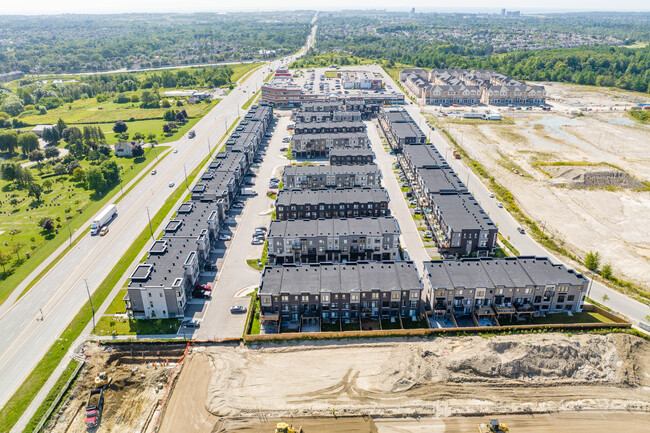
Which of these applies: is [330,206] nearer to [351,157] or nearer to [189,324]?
[351,157]

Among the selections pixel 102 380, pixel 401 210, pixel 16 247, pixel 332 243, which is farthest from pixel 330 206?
pixel 16 247

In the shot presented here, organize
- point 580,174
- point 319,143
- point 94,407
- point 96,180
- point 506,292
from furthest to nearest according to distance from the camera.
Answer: point 319,143 < point 580,174 < point 96,180 < point 506,292 < point 94,407

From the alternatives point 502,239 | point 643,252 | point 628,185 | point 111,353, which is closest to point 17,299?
point 111,353

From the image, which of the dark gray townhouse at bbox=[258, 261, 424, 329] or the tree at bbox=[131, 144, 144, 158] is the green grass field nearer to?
the tree at bbox=[131, 144, 144, 158]

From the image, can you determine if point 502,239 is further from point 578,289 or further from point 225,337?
point 225,337

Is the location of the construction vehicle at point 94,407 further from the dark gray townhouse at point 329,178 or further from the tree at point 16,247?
the dark gray townhouse at point 329,178

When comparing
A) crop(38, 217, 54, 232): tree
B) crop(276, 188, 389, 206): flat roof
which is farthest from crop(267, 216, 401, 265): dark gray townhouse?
crop(38, 217, 54, 232): tree
